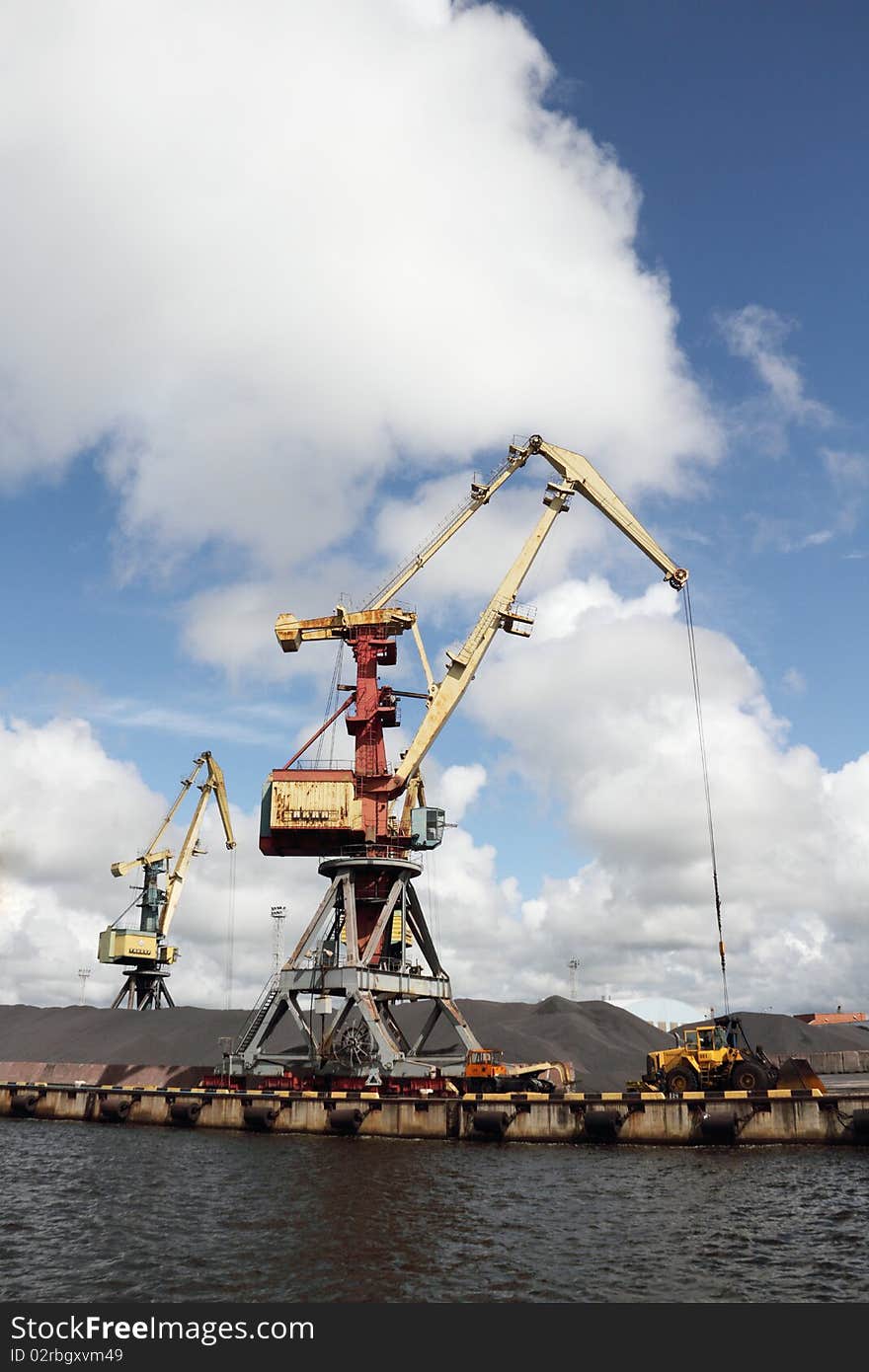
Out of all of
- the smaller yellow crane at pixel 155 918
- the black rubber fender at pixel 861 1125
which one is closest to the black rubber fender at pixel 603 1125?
the black rubber fender at pixel 861 1125

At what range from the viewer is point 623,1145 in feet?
125

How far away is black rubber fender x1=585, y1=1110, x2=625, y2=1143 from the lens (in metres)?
38.4

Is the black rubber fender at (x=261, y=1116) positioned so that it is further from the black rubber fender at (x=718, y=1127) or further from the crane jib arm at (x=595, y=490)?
the crane jib arm at (x=595, y=490)

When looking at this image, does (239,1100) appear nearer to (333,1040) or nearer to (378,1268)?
(333,1040)

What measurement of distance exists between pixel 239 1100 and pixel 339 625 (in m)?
25.7

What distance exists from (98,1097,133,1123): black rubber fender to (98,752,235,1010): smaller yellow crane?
36.5 metres

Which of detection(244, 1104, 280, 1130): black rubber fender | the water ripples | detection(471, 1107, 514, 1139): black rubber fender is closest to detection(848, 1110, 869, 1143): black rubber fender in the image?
the water ripples

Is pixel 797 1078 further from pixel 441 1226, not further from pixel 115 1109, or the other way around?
pixel 115 1109

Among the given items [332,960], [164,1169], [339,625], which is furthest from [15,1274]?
[339,625]

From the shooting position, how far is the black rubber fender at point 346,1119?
42750 mm

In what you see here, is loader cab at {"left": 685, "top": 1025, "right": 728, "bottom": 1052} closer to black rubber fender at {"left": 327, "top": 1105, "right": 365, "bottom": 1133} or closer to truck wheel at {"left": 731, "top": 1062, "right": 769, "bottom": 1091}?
truck wheel at {"left": 731, "top": 1062, "right": 769, "bottom": 1091}

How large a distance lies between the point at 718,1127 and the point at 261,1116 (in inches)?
859

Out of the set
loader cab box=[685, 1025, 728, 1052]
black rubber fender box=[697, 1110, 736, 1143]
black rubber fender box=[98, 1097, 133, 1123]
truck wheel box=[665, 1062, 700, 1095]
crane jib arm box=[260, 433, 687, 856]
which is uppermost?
crane jib arm box=[260, 433, 687, 856]

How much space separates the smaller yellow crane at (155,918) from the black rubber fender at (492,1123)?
5587 centimetres
